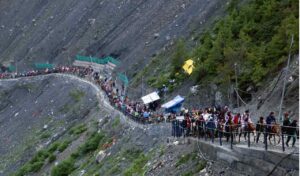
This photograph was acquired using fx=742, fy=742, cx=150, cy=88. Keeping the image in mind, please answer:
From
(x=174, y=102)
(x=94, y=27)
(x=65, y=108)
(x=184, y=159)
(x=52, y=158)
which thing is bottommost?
(x=52, y=158)

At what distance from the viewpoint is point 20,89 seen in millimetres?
87562

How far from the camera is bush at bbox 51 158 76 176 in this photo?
45.0 m

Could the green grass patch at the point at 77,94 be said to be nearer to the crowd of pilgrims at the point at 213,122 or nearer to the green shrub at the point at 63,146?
the crowd of pilgrims at the point at 213,122

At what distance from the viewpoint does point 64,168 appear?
149 ft

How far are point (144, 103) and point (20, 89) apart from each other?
37355 mm

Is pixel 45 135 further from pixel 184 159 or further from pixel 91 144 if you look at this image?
pixel 184 159

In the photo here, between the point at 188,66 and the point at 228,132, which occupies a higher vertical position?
the point at 188,66

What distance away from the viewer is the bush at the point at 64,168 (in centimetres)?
4497

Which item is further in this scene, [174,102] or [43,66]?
[43,66]

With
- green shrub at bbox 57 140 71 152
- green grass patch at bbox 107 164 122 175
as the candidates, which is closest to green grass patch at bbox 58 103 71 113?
green shrub at bbox 57 140 71 152

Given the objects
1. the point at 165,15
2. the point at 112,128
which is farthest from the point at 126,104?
the point at 165,15

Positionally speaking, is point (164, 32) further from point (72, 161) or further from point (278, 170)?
point (278, 170)

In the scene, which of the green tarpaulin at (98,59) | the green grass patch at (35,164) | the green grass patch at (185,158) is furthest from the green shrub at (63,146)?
the green tarpaulin at (98,59)

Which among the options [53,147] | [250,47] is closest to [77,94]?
[53,147]
